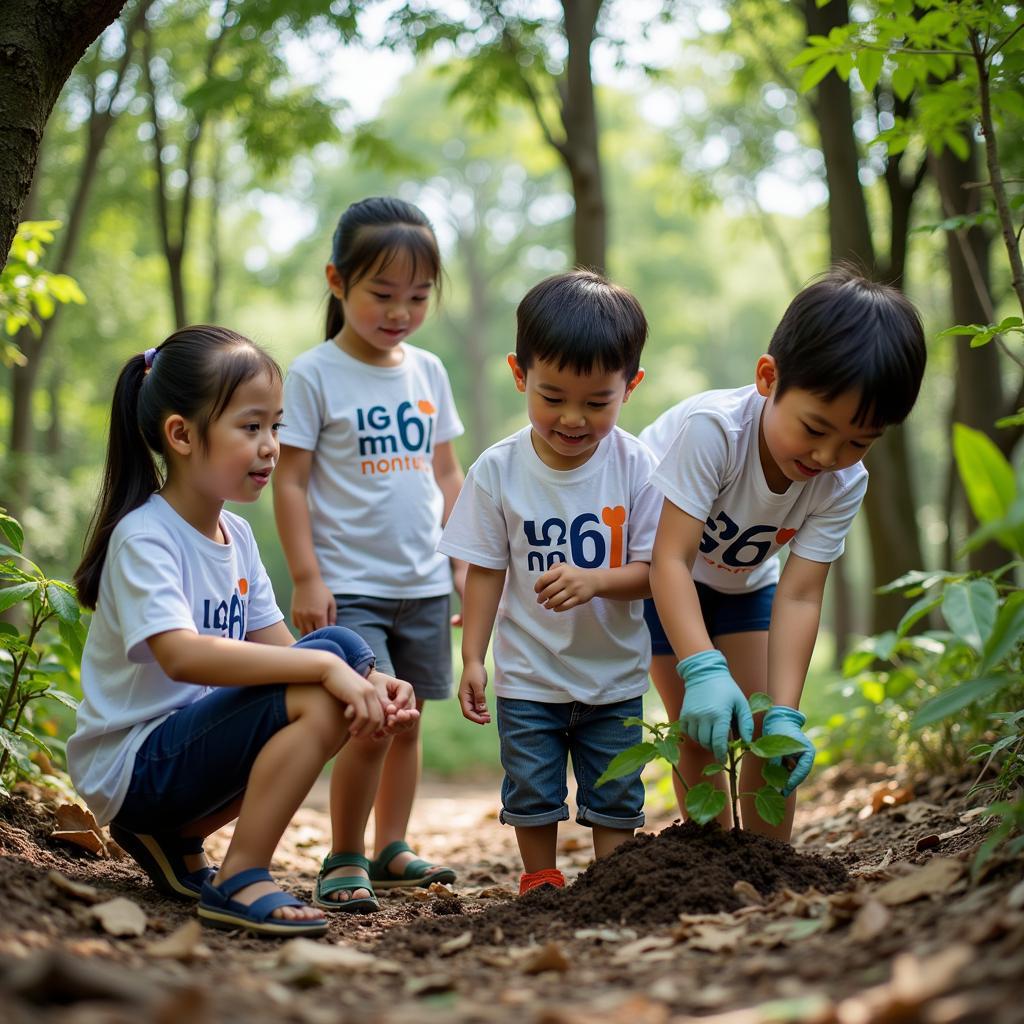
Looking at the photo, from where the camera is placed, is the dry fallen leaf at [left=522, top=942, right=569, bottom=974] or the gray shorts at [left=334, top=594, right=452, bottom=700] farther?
the gray shorts at [left=334, top=594, right=452, bottom=700]

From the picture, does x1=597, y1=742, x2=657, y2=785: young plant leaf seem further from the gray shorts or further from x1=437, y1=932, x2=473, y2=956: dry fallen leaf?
the gray shorts

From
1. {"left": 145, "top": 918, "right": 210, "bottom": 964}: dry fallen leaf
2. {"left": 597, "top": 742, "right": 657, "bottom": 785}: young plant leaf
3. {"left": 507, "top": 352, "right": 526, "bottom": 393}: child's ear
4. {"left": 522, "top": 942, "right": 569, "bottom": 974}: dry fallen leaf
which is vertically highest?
{"left": 507, "top": 352, "right": 526, "bottom": 393}: child's ear

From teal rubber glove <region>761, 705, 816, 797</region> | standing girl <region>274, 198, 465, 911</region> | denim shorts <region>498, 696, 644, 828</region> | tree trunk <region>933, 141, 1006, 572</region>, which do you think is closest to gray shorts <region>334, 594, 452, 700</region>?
standing girl <region>274, 198, 465, 911</region>

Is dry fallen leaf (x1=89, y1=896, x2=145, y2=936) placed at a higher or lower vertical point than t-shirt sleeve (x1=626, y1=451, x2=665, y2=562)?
lower

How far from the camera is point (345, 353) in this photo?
3422 millimetres

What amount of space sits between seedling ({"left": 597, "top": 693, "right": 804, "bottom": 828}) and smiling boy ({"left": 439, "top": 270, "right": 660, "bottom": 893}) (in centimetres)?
41

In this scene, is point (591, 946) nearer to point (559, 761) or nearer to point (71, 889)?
point (559, 761)

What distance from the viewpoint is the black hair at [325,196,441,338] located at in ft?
10.8

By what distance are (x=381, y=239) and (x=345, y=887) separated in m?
1.86

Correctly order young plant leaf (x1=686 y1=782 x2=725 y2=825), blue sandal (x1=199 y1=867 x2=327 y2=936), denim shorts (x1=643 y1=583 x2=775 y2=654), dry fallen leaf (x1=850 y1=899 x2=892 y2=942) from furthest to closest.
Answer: denim shorts (x1=643 y1=583 x2=775 y2=654) < young plant leaf (x1=686 y1=782 x2=725 y2=825) < blue sandal (x1=199 y1=867 x2=327 y2=936) < dry fallen leaf (x1=850 y1=899 x2=892 y2=942)

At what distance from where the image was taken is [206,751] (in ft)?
7.71

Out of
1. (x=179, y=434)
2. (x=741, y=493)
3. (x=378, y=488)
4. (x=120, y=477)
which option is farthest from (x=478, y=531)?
(x=120, y=477)

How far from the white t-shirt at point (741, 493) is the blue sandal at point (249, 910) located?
126 cm

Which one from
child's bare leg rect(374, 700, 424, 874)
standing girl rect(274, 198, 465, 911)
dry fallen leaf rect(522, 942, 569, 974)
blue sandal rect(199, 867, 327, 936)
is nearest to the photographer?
dry fallen leaf rect(522, 942, 569, 974)
